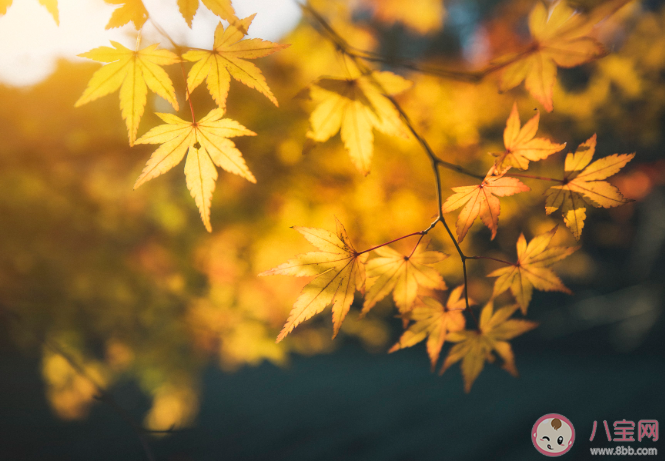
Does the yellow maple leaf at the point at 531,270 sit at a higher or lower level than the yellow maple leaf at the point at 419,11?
lower

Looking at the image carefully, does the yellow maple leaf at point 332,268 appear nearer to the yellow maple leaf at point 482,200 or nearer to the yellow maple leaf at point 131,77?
the yellow maple leaf at point 482,200

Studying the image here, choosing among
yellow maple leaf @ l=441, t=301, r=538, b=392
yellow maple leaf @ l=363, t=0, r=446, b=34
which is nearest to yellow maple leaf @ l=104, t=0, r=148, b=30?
yellow maple leaf @ l=441, t=301, r=538, b=392

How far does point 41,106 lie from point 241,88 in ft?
11.0

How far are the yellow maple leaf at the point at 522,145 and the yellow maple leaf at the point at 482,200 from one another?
0.04 meters

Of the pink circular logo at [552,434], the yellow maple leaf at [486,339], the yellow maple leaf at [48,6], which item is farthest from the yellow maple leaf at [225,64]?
the pink circular logo at [552,434]

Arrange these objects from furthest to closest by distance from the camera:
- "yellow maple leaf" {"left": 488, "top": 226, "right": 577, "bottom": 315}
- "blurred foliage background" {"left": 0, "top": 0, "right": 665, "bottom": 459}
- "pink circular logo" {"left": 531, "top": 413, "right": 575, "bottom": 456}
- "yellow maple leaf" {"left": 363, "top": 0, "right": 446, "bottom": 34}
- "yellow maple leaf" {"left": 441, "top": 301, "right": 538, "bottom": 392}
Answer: "yellow maple leaf" {"left": 363, "top": 0, "right": 446, "bottom": 34} → "blurred foliage background" {"left": 0, "top": 0, "right": 665, "bottom": 459} → "pink circular logo" {"left": 531, "top": 413, "right": 575, "bottom": 456} → "yellow maple leaf" {"left": 441, "top": 301, "right": 538, "bottom": 392} → "yellow maple leaf" {"left": 488, "top": 226, "right": 577, "bottom": 315}

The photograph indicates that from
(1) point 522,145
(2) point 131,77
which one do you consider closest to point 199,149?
(2) point 131,77

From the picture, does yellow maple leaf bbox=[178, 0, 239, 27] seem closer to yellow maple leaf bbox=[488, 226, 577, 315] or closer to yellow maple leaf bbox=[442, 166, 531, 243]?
yellow maple leaf bbox=[442, 166, 531, 243]

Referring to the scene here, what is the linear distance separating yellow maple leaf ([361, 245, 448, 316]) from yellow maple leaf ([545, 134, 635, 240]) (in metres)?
0.29

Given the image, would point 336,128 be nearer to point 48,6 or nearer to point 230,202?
point 48,6

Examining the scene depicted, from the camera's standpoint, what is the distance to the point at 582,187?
0.70 m

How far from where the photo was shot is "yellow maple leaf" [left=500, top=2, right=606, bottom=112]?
57 cm

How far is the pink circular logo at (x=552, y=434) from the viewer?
6.28 ft

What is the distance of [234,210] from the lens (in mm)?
2436
